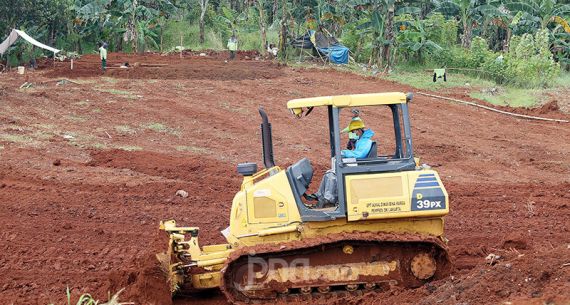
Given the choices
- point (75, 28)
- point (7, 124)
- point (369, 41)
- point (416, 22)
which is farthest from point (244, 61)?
point (7, 124)

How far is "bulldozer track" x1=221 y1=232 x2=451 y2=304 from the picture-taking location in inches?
322

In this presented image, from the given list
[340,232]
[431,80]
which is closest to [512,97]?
[431,80]

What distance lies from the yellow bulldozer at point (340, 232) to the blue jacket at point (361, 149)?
0.19 ft

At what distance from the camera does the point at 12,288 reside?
28.5ft

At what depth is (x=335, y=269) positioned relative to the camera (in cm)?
824

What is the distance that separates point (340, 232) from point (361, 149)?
96cm

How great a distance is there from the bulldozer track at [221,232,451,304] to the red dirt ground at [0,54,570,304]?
226mm

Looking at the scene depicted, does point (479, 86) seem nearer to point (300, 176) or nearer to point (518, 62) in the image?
point (518, 62)

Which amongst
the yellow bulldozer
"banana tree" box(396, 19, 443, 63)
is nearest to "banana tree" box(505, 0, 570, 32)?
"banana tree" box(396, 19, 443, 63)

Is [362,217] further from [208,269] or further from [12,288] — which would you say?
[12,288]

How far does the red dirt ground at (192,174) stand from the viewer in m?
8.28

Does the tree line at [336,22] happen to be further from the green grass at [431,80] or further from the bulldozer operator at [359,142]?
the bulldozer operator at [359,142]

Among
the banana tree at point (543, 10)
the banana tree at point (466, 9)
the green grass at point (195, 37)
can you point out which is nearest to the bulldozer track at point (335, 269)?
the banana tree at point (466, 9)

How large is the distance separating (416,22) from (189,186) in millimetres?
21215
